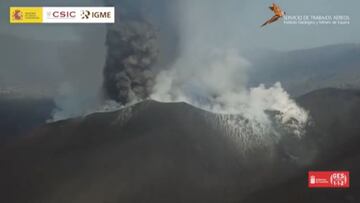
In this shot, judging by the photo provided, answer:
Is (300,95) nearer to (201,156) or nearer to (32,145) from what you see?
(201,156)

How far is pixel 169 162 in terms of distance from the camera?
9.46 metres

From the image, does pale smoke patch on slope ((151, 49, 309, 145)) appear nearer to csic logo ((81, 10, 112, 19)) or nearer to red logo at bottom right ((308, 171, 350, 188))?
red logo at bottom right ((308, 171, 350, 188))

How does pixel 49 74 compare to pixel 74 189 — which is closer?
pixel 74 189

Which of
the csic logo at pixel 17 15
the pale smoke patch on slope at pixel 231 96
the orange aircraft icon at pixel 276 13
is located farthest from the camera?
the pale smoke patch on slope at pixel 231 96

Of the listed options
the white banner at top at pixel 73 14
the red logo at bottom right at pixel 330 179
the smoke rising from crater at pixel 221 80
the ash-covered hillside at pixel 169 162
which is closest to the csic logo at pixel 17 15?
the white banner at top at pixel 73 14

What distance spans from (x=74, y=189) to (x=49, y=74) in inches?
106

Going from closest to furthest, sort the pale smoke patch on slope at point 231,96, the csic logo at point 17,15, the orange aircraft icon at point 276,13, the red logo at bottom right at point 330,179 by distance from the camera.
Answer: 1. the red logo at bottom right at point 330,179
2. the csic logo at point 17,15
3. the orange aircraft icon at point 276,13
4. the pale smoke patch on slope at point 231,96

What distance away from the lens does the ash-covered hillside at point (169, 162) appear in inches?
360

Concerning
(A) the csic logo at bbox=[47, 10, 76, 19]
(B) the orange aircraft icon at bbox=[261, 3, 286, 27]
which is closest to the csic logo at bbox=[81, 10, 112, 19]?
(A) the csic logo at bbox=[47, 10, 76, 19]

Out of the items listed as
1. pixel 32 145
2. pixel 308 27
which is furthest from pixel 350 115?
pixel 32 145

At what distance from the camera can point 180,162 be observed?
954 centimetres

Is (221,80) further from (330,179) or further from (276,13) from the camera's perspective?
(330,179)

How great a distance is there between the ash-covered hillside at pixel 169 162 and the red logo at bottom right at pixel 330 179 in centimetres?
15

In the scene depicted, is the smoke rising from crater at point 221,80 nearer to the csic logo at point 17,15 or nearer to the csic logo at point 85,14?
the csic logo at point 85,14
